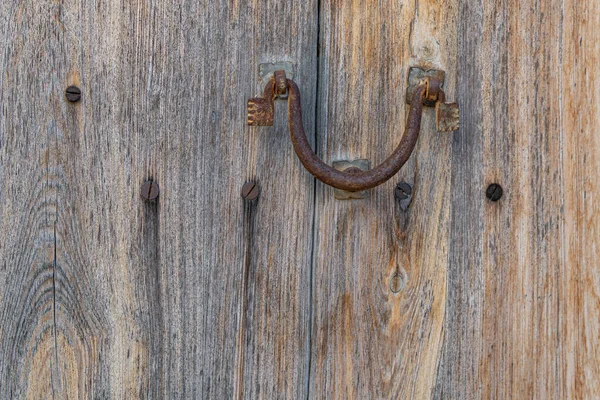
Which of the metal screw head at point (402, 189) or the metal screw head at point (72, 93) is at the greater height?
the metal screw head at point (72, 93)

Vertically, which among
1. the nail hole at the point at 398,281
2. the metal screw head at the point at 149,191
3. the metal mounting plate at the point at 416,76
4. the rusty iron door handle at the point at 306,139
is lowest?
the nail hole at the point at 398,281

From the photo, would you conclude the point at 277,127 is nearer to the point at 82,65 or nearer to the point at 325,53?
the point at 325,53

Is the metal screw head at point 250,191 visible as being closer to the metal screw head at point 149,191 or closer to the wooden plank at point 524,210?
the metal screw head at point 149,191

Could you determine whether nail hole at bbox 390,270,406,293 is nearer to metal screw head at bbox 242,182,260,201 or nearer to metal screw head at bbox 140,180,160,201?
metal screw head at bbox 242,182,260,201

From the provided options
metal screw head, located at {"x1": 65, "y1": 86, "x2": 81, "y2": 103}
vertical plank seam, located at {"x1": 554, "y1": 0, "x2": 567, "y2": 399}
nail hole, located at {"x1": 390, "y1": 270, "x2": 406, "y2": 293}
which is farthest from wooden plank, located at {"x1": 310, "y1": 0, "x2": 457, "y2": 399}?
metal screw head, located at {"x1": 65, "y1": 86, "x2": 81, "y2": 103}

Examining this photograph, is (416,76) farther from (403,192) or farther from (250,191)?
(250,191)

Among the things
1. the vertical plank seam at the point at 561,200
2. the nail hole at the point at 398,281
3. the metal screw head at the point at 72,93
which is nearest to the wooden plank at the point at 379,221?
the nail hole at the point at 398,281
